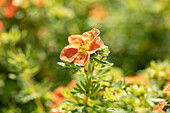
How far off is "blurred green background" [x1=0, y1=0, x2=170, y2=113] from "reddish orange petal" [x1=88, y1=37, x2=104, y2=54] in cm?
41

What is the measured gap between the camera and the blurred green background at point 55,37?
1923 mm

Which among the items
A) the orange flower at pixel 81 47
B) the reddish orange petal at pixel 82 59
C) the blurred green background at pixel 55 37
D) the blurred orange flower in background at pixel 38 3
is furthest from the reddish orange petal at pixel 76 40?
the blurred orange flower in background at pixel 38 3

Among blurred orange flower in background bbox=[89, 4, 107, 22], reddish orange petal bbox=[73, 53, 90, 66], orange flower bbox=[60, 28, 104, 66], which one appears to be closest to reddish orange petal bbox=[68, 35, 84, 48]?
orange flower bbox=[60, 28, 104, 66]

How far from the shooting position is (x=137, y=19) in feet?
10.2

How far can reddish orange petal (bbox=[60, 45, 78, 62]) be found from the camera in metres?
1.24

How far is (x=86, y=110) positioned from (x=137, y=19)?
2.09 meters

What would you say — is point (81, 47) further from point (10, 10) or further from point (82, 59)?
point (10, 10)

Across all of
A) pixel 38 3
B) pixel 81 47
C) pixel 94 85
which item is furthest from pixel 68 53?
pixel 38 3

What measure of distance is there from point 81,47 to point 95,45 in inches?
4.4

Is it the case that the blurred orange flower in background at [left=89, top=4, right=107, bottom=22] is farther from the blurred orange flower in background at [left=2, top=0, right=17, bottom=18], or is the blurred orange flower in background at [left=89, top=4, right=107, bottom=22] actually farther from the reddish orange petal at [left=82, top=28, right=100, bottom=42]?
the reddish orange petal at [left=82, top=28, right=100, bottom=42]

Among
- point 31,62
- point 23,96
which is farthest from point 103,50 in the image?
point 23,96

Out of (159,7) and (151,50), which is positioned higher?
(159,7)

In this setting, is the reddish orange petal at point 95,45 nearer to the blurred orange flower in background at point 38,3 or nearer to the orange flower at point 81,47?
the orange flower at point 81,47

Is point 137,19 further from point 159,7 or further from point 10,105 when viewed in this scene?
point 10,105
